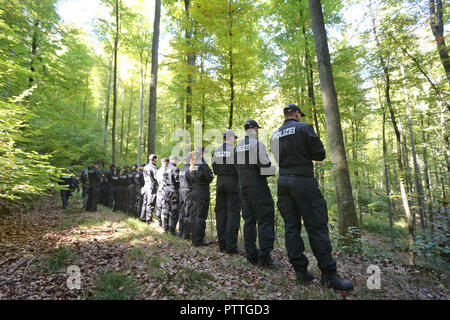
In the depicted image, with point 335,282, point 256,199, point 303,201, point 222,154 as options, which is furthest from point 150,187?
point 335,282

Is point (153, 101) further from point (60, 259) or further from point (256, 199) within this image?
point (256, 199)

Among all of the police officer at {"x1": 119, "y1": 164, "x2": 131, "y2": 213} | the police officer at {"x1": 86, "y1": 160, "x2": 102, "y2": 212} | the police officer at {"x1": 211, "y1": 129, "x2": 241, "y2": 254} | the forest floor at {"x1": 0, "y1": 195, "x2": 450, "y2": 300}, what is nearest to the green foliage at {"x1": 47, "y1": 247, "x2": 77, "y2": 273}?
the forest floor at {"x1": 0, "y1": 195, "x2": 450, "y2": 300}

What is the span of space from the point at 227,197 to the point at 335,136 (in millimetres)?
2824

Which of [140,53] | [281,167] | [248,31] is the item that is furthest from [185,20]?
[140,53]

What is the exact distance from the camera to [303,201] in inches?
118

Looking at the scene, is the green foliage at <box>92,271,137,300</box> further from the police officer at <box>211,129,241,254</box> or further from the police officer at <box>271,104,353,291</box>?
the police officer at <box>271,104,353,291</box>

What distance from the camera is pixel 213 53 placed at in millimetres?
7250

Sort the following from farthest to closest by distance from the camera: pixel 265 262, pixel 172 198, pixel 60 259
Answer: pixel 172 198
pixel 265 262
pixel 60 259

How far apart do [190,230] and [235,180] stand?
2350mm

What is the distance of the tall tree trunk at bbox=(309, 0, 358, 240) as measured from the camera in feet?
14.6

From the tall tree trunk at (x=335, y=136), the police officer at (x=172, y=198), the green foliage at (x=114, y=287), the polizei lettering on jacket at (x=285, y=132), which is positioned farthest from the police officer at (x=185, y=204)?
the tall tree trunk at (x=335, y=136)

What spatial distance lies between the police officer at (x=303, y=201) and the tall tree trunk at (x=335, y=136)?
1.79 m

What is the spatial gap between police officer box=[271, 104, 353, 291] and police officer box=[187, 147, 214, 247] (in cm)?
239
